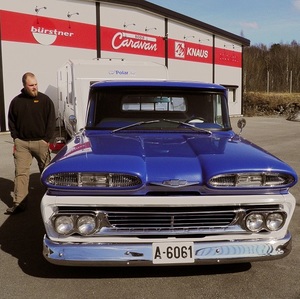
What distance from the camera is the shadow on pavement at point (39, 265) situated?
348cm

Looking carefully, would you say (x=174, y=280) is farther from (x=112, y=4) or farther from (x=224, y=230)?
(x=112, y=4)

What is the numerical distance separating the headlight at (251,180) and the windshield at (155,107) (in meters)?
1.40

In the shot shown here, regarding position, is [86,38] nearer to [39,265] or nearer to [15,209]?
[15,209]

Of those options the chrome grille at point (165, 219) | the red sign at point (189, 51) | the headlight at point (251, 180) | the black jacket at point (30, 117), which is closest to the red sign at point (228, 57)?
the red sign at point (189, 51)

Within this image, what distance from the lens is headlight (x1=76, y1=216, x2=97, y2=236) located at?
296 centimetres

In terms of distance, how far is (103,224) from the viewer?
297 cm

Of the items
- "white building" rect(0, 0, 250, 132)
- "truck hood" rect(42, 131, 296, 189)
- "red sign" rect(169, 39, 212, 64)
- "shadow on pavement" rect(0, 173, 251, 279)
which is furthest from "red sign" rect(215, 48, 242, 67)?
"truck hood" rect(42, 131, 296, 189)

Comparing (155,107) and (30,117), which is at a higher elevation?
(155,107)

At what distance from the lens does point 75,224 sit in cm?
297

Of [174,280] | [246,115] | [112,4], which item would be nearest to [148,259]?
[174,280]

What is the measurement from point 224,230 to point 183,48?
2335 cm

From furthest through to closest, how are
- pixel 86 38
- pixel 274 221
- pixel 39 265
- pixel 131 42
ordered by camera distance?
1. pixel 131 42
2. pixel 86 38
3. pixel 39 265
4. pixel 274 221

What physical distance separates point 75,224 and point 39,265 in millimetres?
1030

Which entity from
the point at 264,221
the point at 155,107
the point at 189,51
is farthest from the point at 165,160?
the point at 189,51
